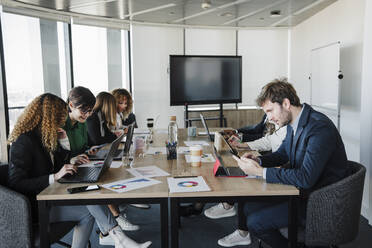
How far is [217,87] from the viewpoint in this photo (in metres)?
5.68

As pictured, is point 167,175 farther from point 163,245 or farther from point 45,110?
point 45,110

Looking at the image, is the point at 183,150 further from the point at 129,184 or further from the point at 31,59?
the point at 31,59

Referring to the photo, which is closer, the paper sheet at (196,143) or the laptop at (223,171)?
the laptop at (223,171)

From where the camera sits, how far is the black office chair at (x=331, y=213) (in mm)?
1625

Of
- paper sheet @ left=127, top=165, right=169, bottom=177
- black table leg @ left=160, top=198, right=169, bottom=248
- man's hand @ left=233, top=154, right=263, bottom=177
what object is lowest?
black table leg @ left=160, top=198, right=169, bottom=248

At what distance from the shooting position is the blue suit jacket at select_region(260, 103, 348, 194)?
1628 millimetres

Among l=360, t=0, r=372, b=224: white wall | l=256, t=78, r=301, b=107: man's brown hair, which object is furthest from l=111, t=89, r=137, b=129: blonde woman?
l=360, t=0, r=372, b=224: white wall

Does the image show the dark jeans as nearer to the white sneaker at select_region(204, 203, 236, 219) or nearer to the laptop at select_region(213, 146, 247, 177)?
the laptop at select_region(213, 146, 247, 177)

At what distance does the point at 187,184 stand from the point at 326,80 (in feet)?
11.6

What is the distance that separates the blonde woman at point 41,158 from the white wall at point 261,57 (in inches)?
202

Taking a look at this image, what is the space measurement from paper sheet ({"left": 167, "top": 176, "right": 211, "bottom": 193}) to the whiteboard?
9.67 ft

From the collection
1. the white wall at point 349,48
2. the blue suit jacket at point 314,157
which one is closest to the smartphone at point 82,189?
the blue suit jacket at point 314,157

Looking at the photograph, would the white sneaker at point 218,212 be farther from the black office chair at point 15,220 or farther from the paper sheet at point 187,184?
the black office chair at point 15,220

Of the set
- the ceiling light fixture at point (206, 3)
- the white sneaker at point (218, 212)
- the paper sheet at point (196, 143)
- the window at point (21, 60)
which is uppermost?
the ceiling light fixture at point (206, 3)
